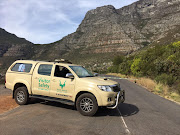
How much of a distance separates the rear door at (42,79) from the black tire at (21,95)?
0.48 meters

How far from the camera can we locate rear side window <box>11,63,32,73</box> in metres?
6.85

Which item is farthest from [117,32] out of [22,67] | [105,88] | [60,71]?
[105,88]

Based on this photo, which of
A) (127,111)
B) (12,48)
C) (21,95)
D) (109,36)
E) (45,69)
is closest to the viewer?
(45,69)

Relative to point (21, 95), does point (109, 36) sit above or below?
above

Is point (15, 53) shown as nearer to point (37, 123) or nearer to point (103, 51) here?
point (103, 51)

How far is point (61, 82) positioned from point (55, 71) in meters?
0.63

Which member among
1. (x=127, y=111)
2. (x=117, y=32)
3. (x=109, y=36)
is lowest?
(x=127, y=111)

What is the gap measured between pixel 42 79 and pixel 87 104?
7.49 ft

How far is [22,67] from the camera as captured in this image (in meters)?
6.99

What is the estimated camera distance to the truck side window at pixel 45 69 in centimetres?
643

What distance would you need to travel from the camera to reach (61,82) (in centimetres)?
601

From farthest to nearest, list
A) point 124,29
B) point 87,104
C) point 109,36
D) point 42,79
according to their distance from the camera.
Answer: point 109,36
point 124,29
point 42,79
point 87,104

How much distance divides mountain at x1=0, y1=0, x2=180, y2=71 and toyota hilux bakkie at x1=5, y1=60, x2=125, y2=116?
68.5m

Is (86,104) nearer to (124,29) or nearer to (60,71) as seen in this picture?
(60,71)
